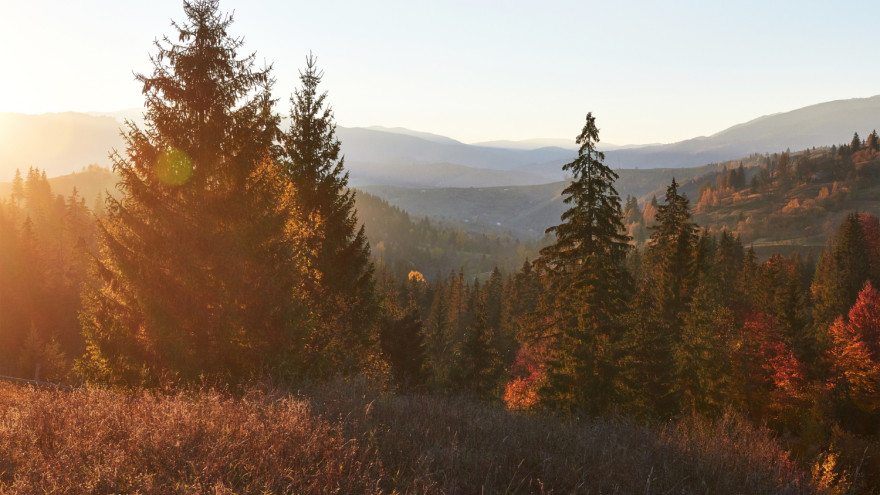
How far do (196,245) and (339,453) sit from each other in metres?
9.80

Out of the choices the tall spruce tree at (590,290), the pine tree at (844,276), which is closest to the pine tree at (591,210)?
the tall spruce tree at (590,290)

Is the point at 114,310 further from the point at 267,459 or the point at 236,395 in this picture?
the point at 267,459

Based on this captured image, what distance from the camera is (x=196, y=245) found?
1316cm

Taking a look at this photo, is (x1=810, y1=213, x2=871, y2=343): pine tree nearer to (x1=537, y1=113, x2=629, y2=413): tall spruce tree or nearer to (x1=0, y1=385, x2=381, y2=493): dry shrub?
(x1=537, y1=113, x2=629, y2=413): tall spruce tree

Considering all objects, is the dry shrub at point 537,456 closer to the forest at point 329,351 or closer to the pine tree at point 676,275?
the forest at point 329,351

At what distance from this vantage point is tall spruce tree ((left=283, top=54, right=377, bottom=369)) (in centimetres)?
2017

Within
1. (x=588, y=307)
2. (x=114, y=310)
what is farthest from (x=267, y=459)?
(x=588, y=307)

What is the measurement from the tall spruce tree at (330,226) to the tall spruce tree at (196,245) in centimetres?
554

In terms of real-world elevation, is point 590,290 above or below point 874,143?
below

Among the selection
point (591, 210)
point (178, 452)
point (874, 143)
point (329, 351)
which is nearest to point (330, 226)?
point (329, 351)

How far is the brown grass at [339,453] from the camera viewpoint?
4.68m

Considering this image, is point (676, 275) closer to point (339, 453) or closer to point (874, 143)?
point (339, 453)

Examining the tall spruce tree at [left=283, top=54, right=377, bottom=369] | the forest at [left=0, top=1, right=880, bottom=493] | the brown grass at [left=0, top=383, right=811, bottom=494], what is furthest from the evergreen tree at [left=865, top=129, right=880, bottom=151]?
the brown grass at [left=0, top=383, right=811, bottom=494]

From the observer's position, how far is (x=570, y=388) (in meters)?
21.5
